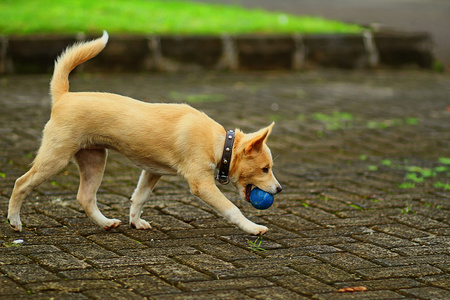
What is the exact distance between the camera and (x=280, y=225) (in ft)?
15.8

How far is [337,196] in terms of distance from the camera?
5633mm

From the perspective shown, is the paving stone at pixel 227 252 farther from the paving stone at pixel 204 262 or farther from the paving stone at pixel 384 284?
the paving stone at pixel 384 284

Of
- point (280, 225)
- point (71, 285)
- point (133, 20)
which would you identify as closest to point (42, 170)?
point (71, 285)

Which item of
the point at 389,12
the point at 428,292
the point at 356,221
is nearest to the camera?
the point at 428,292

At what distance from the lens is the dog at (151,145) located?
4.40m

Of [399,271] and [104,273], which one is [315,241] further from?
[104,273]

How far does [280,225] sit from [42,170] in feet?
5.48

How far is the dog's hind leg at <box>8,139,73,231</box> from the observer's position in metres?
4.38

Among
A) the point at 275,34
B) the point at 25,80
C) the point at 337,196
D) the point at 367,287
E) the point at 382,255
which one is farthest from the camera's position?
the point at 275,34

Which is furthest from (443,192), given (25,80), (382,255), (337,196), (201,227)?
(25,80)

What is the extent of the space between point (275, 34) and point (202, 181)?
846cm

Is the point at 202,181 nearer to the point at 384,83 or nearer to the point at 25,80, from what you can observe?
the point at 25,80

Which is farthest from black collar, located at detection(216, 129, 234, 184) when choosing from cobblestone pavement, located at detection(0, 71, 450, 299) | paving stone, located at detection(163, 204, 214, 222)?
paving stone, located at detection(163, 204, 214, 222)

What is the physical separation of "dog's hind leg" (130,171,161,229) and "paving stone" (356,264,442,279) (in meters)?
1.55
